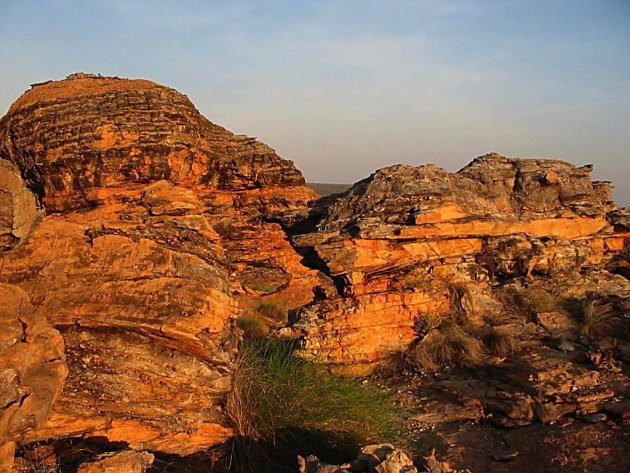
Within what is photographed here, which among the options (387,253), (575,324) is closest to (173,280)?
(387,253)

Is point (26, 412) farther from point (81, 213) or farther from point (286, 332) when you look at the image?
point (81, 213)

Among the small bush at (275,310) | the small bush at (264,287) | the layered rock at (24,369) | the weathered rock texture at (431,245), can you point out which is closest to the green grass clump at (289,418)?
the layered rock at (24,369)

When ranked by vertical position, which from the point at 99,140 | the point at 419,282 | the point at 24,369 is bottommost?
the point at 419,282

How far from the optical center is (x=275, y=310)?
9359mm

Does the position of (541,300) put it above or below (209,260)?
below

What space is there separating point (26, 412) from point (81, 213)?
753 centimetres

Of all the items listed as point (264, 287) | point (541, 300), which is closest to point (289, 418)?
point (264, 287)

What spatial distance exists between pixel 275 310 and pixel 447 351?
3240mm

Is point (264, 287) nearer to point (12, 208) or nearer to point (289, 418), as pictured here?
point (289, 418)

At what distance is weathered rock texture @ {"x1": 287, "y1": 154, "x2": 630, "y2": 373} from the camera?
825cm

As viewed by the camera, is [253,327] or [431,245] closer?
[253,327]

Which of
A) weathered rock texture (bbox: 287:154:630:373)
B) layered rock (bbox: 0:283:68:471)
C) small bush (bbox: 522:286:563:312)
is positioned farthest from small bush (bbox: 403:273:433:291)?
layered rock (bbox: 0:283:68:471)

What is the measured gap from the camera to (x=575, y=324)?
8211 millimetres

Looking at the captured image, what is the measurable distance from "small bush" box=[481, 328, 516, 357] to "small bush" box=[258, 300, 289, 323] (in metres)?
3.46
